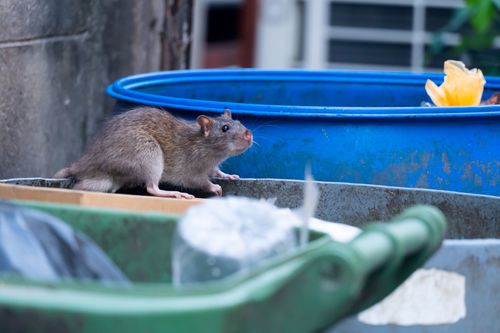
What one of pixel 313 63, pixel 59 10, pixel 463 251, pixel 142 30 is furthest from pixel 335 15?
pixel 463 251

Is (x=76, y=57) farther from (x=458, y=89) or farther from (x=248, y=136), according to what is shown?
(x=458, y=89)

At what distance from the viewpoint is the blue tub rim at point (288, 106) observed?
106 inches

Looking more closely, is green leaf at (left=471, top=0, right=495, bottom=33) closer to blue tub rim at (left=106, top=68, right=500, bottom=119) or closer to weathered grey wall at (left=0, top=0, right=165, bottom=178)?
blue tub rim at (left=106, top=68, right=500, bottom=119)

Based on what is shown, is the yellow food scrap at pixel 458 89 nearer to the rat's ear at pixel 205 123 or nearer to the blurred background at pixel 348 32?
the rat's ear at pixel 205 123

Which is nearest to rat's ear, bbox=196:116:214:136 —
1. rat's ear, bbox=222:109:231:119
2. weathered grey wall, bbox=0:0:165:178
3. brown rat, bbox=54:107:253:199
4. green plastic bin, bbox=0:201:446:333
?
brown rat, bbox=54:107:253:199

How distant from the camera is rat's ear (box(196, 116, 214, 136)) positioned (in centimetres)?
311

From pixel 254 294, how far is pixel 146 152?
→ 188 cm

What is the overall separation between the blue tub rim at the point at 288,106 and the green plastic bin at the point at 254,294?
1.12 metres

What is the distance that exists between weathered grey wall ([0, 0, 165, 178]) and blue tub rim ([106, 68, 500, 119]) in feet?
1.10

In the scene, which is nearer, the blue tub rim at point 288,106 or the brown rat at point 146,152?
the blue tub rim at point 288,106

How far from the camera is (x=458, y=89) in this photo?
3045 millimetres

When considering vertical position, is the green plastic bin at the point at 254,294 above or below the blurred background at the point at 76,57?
below

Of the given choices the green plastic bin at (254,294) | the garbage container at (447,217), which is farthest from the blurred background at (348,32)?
the green plastic bin at (254,294)

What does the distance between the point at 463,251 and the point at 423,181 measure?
91cm
